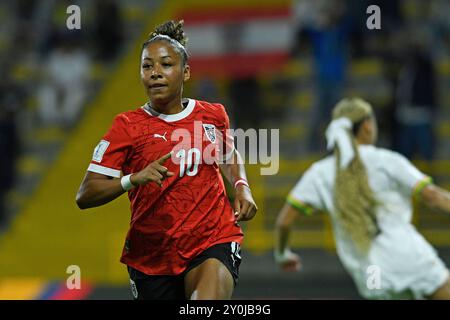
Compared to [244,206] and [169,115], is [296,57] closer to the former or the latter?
[169,115]

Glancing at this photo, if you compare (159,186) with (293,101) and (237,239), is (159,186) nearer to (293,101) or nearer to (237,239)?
(237,239)

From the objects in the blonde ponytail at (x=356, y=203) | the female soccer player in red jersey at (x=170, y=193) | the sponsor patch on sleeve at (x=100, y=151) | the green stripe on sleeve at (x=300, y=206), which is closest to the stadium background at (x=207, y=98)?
the green stripe on sleeve at (x=300, y=206)

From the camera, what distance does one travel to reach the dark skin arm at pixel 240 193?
195 inches

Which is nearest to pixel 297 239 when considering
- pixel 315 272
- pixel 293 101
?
pixel 315 272

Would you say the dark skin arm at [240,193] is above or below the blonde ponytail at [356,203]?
above

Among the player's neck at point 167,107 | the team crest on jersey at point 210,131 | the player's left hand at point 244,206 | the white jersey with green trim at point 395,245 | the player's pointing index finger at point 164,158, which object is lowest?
the white jersey with green trim at point 395,245

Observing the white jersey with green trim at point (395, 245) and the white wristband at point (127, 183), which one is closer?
the white wristband at point (127, 183)

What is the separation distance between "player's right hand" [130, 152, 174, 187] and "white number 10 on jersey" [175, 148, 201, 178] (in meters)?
0.32

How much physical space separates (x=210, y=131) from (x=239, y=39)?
8985 mm

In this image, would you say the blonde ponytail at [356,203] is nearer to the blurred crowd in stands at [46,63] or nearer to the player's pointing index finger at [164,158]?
the player's pointing index finger at [164,158]

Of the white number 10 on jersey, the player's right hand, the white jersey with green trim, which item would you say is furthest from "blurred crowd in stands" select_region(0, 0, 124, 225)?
the player's right hand

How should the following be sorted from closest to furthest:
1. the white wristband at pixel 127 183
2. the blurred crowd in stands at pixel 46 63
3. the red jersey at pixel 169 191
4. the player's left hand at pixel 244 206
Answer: the white wristband at pixel 127 183 → the player's left hand at pixel 244 206 → the red jersey at pixel 169 191 → the blurred crowd in stands at pixel 46 63

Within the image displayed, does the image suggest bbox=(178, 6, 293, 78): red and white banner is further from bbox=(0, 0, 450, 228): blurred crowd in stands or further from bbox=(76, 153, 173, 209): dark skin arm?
bbox=(76, 153, 173, 209): dark skin arm

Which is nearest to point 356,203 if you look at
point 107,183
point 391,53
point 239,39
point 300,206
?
point 300,206
